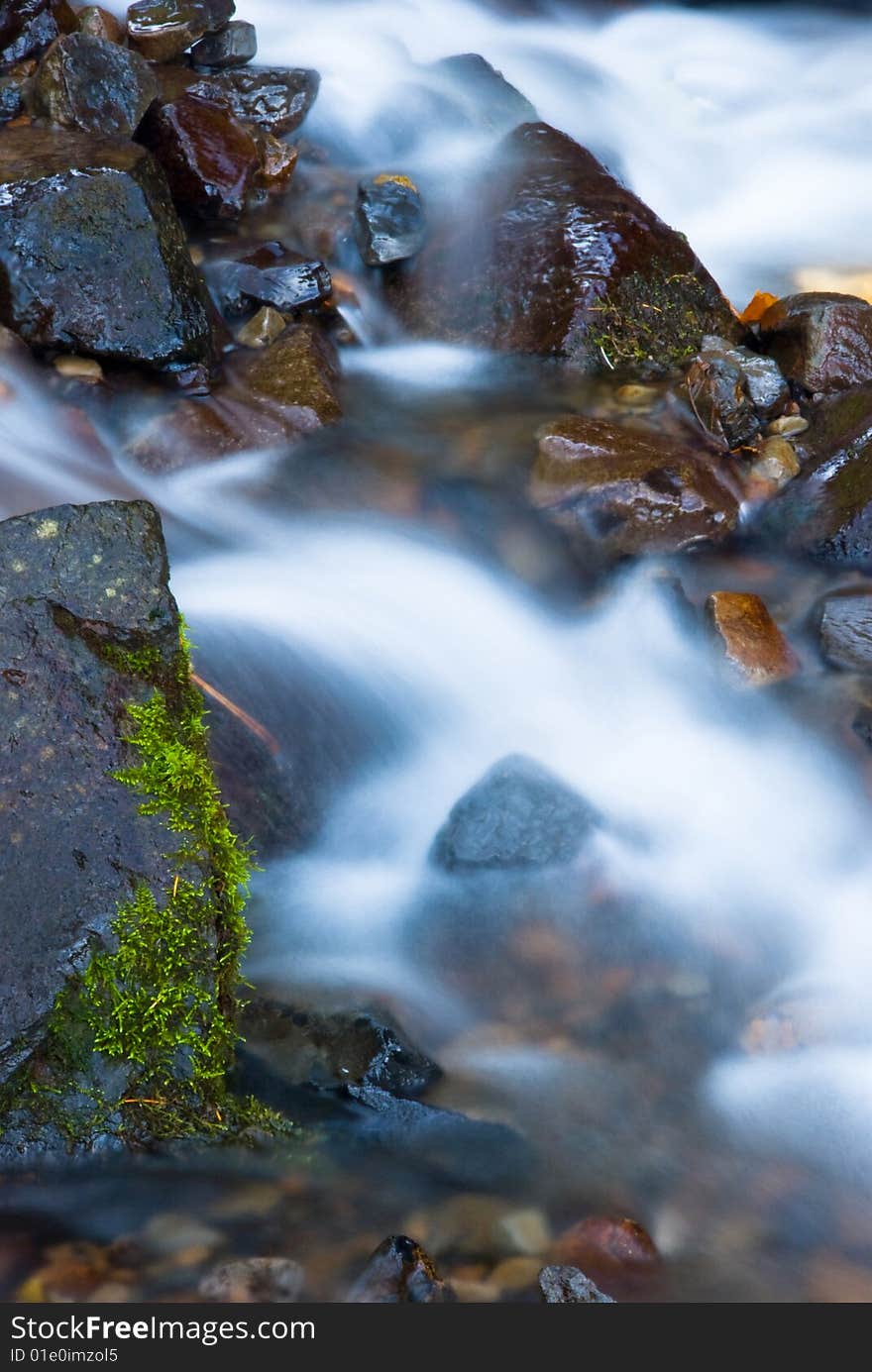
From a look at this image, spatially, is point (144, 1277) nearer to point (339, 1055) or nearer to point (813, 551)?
point (339, 1055)

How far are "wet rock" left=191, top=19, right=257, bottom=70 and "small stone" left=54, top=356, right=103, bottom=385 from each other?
347 centimetres

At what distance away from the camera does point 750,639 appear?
5.05 metres

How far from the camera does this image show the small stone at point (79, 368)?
5762mm

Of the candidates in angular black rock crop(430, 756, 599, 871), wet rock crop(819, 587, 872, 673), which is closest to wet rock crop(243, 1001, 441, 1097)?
angular black rock crop(430, 756, 599, 871)

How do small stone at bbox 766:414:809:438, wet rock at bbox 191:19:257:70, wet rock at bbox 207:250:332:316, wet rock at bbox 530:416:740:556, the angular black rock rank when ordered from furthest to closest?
wet rock at bbox 191:19:257:70
wet rock at bbox 207:250:332:316
small stone at bbox 766:414:809:438
wet rock at bbox 530:416:740:556
the angular black rock

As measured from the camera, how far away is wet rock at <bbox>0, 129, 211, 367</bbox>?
565 cm

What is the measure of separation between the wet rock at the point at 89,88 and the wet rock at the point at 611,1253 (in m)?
6.11

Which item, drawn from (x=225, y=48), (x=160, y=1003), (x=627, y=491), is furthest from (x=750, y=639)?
(x=225, y=48)

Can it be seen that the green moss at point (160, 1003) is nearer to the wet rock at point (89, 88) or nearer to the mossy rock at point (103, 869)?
the mossy rock at point (103, 869)

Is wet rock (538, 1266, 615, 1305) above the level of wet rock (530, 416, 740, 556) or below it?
below

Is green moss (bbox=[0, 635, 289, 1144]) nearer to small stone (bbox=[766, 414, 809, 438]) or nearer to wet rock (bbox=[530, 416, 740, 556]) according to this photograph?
wet rock (bbox=[530, 416, 740, 556])

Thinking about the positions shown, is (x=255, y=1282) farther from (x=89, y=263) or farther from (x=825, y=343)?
(x=825, y=343)

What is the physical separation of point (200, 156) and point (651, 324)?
2.91 metres

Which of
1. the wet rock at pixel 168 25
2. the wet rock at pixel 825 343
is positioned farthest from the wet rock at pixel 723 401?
the wet rock at pixel 168 25
